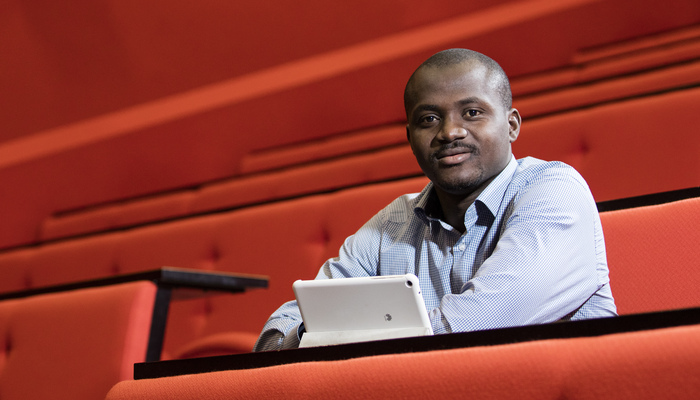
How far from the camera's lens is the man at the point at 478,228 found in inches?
14.7

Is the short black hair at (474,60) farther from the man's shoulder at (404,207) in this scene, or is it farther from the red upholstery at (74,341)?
the red upholstery at (74,341)

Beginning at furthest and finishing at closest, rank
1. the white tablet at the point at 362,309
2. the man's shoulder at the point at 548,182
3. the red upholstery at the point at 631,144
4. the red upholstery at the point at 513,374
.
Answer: the red upholstery at the point at 631,144
the man's shoulder at the point at 548,182
the white tablet at the point at 362,309
the red upholstery at the point at 513,374

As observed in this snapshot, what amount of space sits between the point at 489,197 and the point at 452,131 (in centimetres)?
6

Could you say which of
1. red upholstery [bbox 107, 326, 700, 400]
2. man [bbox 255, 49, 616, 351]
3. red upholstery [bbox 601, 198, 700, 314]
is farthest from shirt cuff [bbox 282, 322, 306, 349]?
red upholstery [bbox 601, 198, 700, 314]

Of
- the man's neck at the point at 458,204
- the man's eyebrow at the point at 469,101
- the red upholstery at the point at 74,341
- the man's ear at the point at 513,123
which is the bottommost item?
the red upholstery at the point at 74,341

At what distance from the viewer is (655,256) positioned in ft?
1.51

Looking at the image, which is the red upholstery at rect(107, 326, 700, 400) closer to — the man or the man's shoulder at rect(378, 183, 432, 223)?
the man

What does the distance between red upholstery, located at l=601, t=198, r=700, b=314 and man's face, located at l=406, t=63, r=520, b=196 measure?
108 mm

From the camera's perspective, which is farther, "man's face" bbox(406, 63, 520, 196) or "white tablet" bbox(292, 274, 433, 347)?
"man's face" bbox(406, 63, 520, 196)

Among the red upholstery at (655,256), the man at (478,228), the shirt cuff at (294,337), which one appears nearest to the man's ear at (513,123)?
the man at (478,228)

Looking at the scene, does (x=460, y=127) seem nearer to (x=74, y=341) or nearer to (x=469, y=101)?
(x=469, y=101)

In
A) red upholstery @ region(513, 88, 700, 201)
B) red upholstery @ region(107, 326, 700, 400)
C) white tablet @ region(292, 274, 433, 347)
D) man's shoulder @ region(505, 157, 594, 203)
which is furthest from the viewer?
red upholstery @ region(513, 88, 700, 201)

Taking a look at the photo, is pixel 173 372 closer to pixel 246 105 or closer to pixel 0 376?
pixel 0 376

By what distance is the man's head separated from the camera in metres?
0.48
